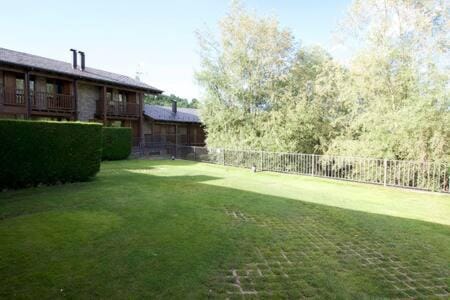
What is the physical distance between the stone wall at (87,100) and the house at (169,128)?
14.8 ft

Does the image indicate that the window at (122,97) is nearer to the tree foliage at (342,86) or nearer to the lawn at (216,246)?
the tree foliage at (342,86)

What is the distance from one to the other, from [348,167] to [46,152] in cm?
1173

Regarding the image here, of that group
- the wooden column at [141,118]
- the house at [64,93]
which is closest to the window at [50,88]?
the house at [64,93]

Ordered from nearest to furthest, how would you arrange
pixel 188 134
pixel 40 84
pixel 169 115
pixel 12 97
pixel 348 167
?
pixel 348 167, pixel 12 97, pixel 40 84, pixel 169 115, pixel 188 134

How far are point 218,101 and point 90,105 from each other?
9.51 metres

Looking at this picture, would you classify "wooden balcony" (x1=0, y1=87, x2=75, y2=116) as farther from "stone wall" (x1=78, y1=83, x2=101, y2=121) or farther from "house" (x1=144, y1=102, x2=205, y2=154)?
"house" (x1=144, y1=102, x2=205, y2=154)

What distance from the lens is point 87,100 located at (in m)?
19.8

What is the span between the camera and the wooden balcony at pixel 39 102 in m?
15.5

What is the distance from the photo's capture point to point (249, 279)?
3.25 m

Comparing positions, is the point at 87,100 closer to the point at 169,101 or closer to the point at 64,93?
the point at 64,93

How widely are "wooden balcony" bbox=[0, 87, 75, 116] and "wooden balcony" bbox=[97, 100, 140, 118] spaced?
2221 mm

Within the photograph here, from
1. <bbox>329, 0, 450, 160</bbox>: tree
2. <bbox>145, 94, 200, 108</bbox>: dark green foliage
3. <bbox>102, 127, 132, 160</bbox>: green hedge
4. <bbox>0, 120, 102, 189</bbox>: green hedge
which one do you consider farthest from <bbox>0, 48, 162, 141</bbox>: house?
<bbox>145, 94, 200, 108</bbox>: dark green foliage

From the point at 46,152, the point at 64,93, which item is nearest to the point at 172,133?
the point at 64,93

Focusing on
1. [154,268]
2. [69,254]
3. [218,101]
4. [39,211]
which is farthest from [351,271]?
[218,101]
